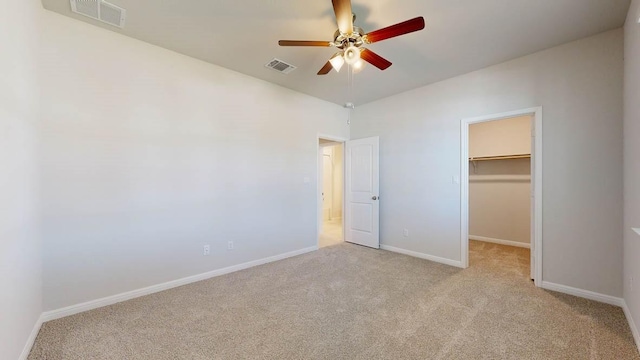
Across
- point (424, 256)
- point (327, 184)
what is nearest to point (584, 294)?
point (424, 256)

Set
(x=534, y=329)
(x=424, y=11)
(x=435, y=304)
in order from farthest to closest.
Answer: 1. (x=435, y=304)
2. (x=424, y=11)
3. (x=534, y=329)

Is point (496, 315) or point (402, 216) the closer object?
point (496, 315)

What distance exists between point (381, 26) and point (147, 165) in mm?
2843

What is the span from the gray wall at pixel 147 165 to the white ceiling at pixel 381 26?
332mm

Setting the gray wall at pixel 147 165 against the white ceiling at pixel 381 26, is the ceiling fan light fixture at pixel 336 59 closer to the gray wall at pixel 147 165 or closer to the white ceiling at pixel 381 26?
the white ceiling at pixel 381 26

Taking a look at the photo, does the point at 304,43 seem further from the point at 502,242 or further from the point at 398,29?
the point at 502,242

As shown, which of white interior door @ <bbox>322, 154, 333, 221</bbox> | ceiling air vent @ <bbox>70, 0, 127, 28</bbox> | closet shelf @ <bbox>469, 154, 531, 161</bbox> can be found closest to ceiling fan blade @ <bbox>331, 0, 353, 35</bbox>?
ceiling air vent @ <bbox>70, 0, 127, 28</bbox>

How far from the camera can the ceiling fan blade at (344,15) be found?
5.81 ft

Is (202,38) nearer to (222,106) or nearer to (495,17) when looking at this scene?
(222,106)

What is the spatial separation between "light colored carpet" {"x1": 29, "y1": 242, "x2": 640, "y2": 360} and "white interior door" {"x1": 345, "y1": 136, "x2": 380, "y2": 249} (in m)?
1.43

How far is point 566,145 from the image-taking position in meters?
2.74

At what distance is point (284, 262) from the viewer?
3752mm

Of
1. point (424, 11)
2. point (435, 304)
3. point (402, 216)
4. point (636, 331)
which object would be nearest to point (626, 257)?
point (636, 331)

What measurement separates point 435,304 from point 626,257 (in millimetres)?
1768
